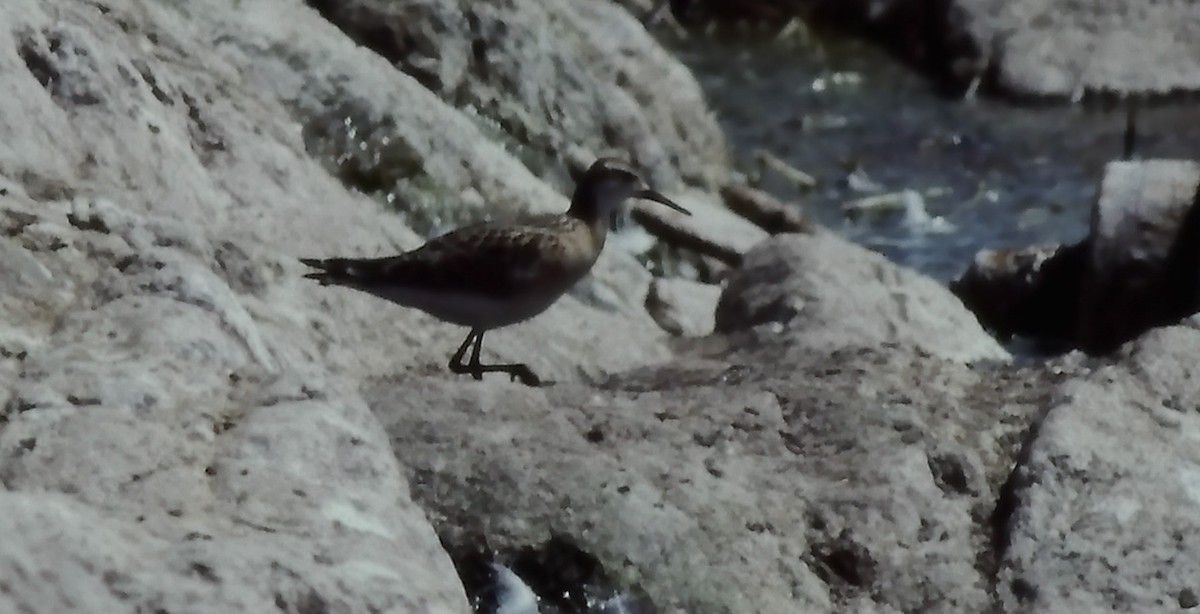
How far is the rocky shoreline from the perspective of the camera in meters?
2.91

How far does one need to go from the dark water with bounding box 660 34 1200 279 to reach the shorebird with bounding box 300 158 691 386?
5570mm

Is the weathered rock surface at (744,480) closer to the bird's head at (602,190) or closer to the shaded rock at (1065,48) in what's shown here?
the bird's head at (602,190)

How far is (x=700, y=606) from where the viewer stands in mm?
3785

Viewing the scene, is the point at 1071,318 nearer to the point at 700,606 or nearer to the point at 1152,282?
the point at 1152,282

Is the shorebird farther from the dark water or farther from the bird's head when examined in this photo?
the dark water

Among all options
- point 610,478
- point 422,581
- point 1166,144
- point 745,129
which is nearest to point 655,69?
point 745,129

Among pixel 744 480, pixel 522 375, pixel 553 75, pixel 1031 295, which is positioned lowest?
pixel 1031 295

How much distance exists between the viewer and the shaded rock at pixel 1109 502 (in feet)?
12.8

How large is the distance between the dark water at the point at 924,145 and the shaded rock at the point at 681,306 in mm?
2875

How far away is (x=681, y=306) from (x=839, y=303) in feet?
3.77

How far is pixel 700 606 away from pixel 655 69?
755 centimetres

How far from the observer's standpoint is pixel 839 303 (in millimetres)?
6863

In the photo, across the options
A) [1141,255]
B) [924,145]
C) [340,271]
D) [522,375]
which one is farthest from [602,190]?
[924,145]

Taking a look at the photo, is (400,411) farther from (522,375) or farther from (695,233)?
(695,233)
